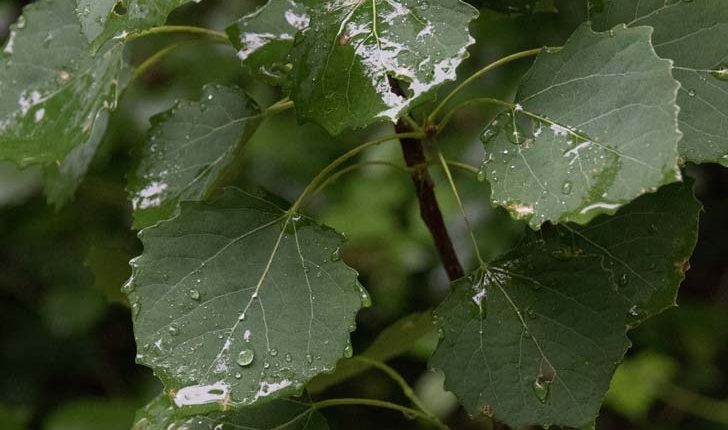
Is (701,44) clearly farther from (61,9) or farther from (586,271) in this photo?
(61,9)

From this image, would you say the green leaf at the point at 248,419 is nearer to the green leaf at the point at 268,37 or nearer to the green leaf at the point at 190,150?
the green leaf at the point at 190,150

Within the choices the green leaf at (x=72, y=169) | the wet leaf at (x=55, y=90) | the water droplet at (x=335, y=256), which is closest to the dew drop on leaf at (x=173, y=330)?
the water droplet at (x=335, y=256)

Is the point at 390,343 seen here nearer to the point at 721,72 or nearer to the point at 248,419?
the point at 248,419

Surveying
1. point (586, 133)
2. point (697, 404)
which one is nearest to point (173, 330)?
point (586, 133)

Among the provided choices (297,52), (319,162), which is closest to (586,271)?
(297,52)

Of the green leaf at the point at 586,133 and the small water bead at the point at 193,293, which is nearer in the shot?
the green leaf at the point at 586,133
